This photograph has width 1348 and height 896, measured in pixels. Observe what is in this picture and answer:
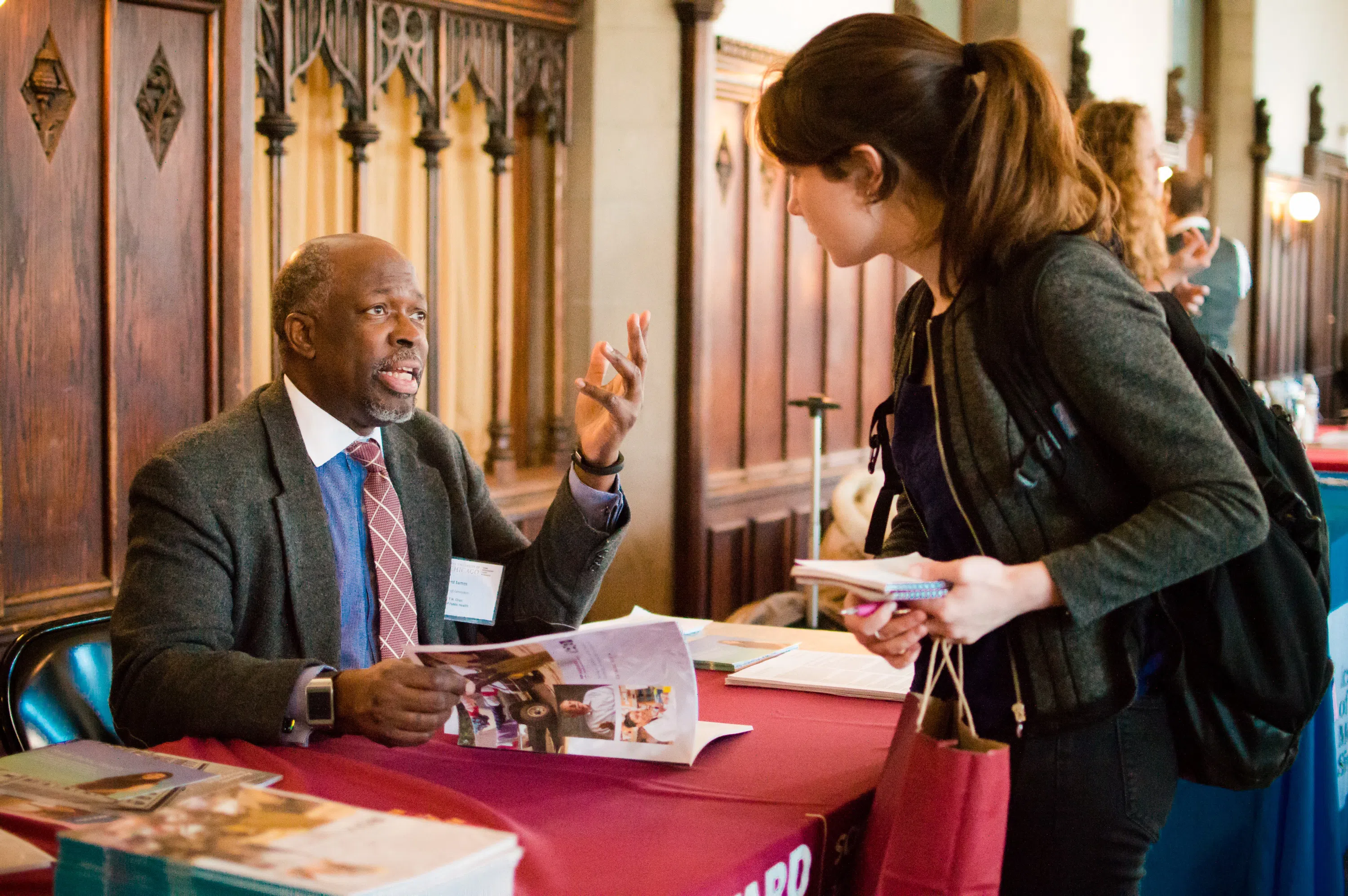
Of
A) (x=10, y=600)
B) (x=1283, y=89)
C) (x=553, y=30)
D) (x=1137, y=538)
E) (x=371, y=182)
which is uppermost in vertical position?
(x=1283, y=89)

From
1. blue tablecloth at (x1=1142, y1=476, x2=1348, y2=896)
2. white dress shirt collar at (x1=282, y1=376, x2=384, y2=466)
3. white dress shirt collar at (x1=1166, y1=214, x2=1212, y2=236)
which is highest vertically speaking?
white dress shirt collar at (x1=1166, y1=214, x2=1212, y2=236)

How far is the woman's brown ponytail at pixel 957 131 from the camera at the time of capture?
132 centimetres

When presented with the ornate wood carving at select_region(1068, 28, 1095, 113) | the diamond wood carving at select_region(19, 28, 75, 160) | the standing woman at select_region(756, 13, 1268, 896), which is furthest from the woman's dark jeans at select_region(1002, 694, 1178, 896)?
the ornate wood carving at select_region(1068, 28, 1095, 113)

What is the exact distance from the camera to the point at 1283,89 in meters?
10.6

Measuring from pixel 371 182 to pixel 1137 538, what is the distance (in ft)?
11.0

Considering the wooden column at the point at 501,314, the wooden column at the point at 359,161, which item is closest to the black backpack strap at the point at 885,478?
the wooden column at the point at 359,161

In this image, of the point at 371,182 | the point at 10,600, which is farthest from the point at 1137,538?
the point at 371,182

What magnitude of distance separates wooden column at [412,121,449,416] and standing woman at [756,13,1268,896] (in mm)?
2761

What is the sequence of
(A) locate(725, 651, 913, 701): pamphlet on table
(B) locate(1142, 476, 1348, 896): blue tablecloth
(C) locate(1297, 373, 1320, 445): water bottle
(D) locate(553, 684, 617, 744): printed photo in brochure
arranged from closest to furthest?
1. (D) locate(553, 684, 617, 744): printed photo in brochure
2. (A) locate(725, 651, 913, 701): pamphlet on table
3. (B) locate(1142, 476, 1348, 896): blue tablecloth
4. (C) locate(1297, 373, 1320, 445): water bottle

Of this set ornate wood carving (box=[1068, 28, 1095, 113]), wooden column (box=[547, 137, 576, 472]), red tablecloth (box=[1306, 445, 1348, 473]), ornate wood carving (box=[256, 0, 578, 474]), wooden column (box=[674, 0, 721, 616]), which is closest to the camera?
ornate wood carving (box=[256, 0, 578, 474])

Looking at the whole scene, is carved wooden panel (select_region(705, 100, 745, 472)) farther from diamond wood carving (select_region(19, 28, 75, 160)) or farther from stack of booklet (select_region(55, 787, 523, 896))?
stack of booklet (select_region(55, 787, 523, 896))

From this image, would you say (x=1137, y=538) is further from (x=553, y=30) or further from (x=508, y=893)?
(x=553, y=30)

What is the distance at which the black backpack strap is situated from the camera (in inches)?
60.9

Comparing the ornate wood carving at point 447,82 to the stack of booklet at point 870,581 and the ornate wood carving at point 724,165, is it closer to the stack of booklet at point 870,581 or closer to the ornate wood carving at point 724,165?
the ornate wood carving at point 724,165
